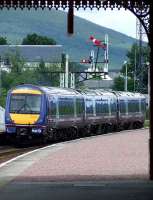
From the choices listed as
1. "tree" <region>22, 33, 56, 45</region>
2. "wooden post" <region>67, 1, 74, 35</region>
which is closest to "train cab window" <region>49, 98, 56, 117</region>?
"wooden post" <region>67, 1, 74, 35</region>

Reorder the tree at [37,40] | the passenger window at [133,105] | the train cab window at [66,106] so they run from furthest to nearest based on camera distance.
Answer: the tree at [37,40] < the passenger window at [133,105] < the train cab window at [66,106]

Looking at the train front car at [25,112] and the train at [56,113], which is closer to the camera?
the train front car at [25,112]

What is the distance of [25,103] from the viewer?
37.4m

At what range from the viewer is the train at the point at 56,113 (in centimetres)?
3656

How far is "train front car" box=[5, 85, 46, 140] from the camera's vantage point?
36406 millimetres

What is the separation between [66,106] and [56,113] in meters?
1.99

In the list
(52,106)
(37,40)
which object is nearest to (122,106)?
(52,106)

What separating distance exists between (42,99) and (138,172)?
17.9m

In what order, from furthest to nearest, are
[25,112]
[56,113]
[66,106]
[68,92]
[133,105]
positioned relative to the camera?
[133,105], [68,92], [66,106], [56,113], [25,112]

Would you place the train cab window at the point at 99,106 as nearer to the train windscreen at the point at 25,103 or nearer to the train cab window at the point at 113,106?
the train cab window at the point at 113,106

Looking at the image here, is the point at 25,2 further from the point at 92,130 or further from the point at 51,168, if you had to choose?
the point at 92,130

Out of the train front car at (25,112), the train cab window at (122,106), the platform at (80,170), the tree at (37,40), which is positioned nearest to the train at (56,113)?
the train front car at (25,112)

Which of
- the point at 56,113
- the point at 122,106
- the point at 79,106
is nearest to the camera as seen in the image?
the point at 56,113

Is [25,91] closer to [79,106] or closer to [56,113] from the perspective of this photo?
[56,113]
